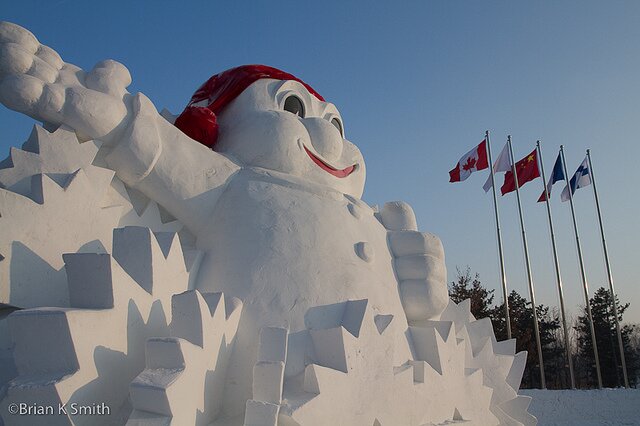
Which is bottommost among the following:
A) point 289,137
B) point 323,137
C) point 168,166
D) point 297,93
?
point 168,166

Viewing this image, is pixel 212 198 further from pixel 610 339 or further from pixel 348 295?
pixel 610 339

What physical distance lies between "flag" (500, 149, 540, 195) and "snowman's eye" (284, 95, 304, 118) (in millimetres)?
10415

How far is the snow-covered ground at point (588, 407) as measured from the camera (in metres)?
10.8

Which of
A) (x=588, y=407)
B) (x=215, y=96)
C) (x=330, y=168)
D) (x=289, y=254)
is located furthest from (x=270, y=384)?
(x=588, y=407)

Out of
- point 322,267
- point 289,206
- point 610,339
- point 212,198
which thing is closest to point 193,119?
point 212,198

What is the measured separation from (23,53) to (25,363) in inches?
91.8

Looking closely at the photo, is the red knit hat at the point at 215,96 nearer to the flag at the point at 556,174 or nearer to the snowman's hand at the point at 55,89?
the snowman's hand at the point at 55,89

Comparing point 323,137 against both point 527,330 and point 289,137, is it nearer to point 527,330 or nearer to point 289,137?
point 289,137

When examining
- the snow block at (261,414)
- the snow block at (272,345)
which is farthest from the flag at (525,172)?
the snow block at (261,414)

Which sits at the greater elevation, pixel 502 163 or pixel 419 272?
pixel 502 163

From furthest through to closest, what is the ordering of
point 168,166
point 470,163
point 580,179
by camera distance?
point 580,179, point 470,163, point 168,166

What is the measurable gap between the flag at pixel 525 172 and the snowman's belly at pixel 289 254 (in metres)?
10.9

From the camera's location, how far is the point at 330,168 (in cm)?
502

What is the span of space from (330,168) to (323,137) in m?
0.32
